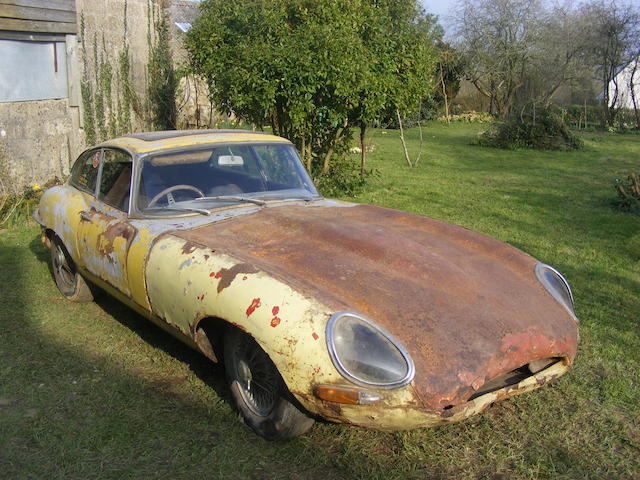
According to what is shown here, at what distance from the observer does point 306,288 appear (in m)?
2.80

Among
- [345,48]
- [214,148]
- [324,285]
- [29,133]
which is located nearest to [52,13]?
[29,133]

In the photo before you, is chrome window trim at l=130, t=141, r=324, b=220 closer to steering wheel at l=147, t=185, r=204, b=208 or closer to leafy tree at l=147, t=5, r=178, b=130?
steering wheel at l=147, t=185, r=204, b=208

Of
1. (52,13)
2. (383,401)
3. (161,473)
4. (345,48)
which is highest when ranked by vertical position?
(52,13)

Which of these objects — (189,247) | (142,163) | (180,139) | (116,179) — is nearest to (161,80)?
(116,179)

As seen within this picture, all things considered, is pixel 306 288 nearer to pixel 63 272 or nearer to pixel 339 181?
pixel 63 272

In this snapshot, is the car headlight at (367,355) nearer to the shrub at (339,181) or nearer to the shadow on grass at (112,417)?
the shadow on grass at (112,417)

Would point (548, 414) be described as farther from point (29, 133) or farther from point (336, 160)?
point (29, 133)

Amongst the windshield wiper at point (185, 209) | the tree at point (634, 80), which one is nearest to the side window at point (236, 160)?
the windshield wiper at point (185, 209)

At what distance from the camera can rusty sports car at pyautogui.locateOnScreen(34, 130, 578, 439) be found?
256 centimetres

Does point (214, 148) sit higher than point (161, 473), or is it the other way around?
point (214, 148)

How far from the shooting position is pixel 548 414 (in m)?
3.35

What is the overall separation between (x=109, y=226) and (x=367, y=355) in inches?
87.5

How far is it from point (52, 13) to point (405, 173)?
701 cm

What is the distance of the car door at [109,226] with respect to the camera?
3.81 meters
